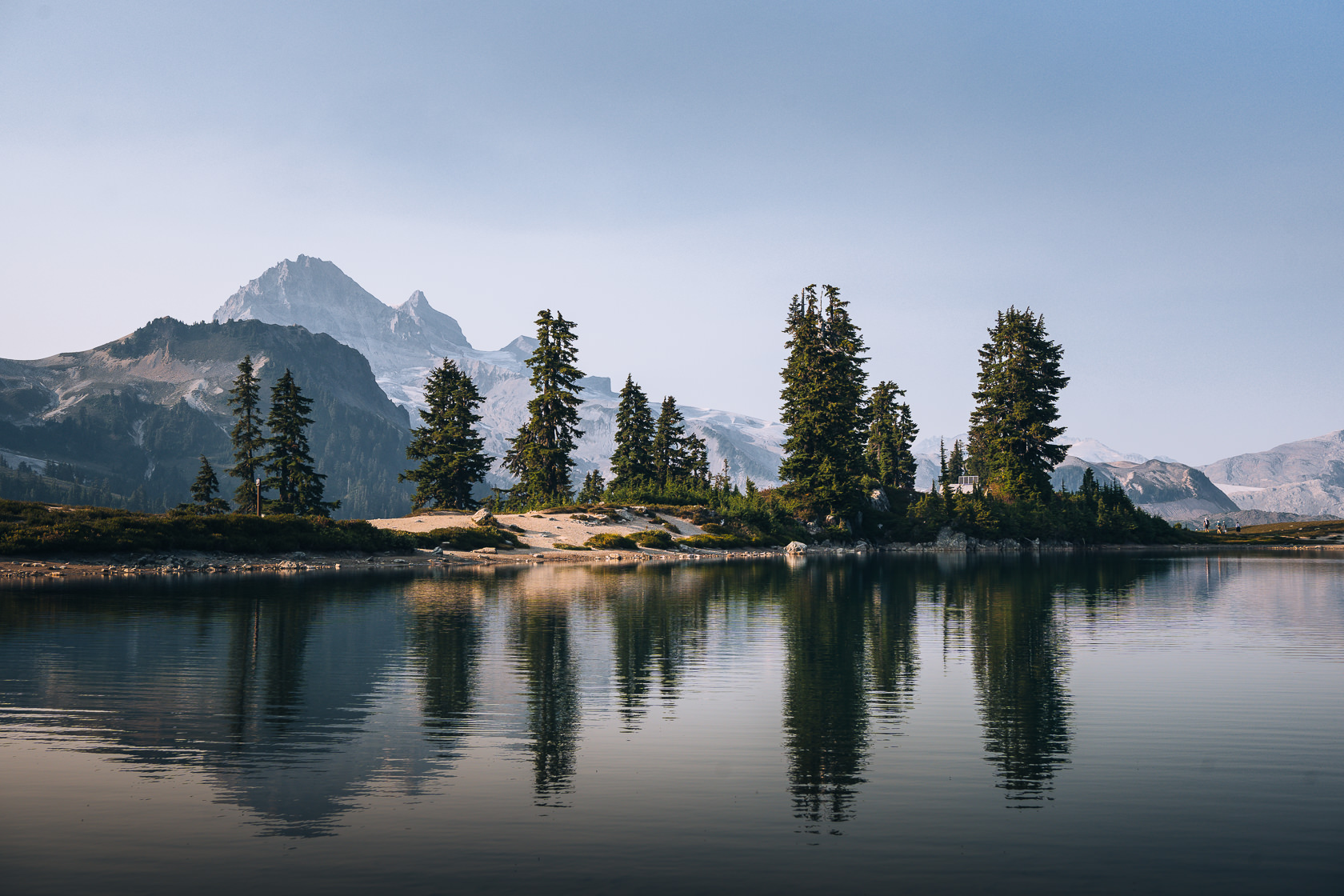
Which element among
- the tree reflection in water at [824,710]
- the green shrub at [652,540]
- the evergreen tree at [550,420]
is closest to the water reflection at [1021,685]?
the tree reflection in water at [824,710]

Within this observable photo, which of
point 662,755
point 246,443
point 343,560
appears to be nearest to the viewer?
point 662,755

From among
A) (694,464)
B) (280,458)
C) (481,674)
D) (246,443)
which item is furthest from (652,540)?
(481,674)

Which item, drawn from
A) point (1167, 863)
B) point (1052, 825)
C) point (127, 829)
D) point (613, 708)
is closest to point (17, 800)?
point (127, 829)

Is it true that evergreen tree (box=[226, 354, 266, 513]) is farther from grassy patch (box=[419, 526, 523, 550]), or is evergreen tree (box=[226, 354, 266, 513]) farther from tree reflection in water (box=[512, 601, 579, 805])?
tree reflection in water (box=[512, 601, 579, 805])

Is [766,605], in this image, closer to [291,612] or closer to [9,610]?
[291,612]

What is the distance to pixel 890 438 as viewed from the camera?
4500 inches

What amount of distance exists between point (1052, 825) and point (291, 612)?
82.8ft

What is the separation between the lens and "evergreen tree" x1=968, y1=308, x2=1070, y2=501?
105 meters

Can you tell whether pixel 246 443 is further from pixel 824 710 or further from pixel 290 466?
pixel 824 710

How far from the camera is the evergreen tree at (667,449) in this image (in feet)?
325

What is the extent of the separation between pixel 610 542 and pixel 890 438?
189 ft

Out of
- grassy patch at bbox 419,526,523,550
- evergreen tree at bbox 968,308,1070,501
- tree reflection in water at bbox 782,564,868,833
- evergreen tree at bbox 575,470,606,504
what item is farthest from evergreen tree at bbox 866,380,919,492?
tree reflection in water at bbox 782,564,868,833

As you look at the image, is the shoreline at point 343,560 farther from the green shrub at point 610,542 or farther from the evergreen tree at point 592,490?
the evergreen tree at point 592,490

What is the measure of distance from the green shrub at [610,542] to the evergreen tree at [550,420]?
17775 mm
